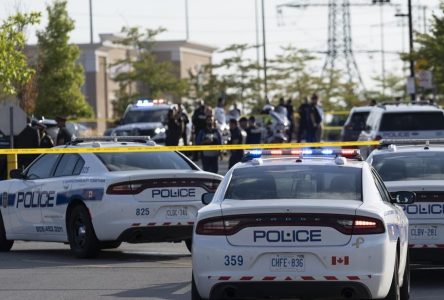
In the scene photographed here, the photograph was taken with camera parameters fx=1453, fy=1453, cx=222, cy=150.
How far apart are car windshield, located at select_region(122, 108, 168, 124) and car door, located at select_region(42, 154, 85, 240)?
26019 millimetres

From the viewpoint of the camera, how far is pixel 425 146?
15742mm

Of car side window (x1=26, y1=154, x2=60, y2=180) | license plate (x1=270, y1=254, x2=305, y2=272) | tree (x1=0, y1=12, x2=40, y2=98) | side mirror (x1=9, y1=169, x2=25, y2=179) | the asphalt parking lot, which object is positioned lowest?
the asphalt parking lot

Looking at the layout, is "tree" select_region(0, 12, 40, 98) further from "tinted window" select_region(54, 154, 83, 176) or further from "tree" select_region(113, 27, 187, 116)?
"tree" select_region(113, 27, 187, 116)

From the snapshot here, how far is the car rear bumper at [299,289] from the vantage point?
35.4 feet

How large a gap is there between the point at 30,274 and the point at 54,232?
7.28 ft

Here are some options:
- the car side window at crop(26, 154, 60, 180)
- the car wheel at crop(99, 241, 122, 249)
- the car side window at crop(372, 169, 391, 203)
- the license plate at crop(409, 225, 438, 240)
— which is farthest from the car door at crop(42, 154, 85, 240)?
the car side window at crop(372, 169, 391, 203)

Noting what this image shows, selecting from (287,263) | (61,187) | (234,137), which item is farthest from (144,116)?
(287,263)

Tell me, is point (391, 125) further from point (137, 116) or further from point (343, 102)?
point (343, 102)

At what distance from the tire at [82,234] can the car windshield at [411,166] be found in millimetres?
3664

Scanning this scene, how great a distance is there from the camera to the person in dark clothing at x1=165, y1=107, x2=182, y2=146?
3669 cm

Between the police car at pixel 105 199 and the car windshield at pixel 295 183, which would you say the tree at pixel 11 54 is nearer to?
the police car at pixel 105 199

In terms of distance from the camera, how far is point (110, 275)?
15.6 meters

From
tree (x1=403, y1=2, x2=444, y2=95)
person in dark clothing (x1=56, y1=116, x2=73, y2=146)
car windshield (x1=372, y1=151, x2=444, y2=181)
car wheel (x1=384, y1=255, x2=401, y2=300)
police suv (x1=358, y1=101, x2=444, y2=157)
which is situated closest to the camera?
car wheel (x1=384, y1=255, x2=401, y2=300)

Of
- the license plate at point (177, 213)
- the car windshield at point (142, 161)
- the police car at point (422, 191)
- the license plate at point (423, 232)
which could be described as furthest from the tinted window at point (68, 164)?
the license plate at point (423, 232)
